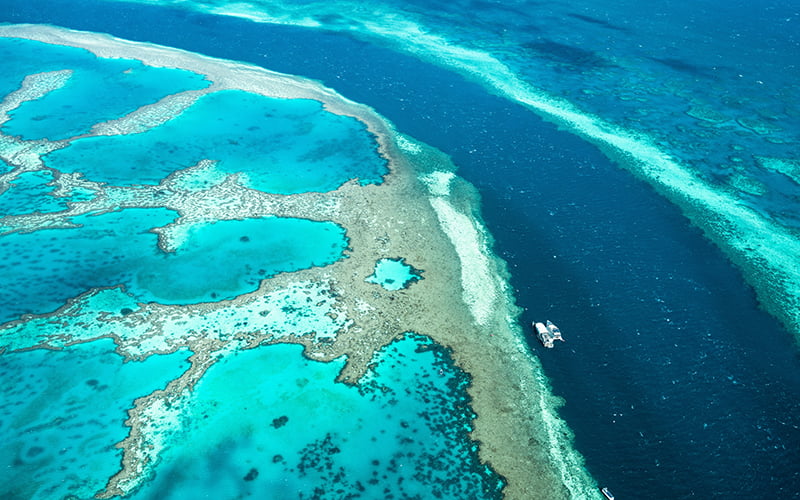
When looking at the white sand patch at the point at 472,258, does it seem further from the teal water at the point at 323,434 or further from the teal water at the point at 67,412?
the teal water at the point at 67,412

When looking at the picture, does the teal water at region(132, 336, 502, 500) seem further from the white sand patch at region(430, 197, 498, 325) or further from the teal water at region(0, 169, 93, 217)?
the teal water at region(0, 169, 93, 217)

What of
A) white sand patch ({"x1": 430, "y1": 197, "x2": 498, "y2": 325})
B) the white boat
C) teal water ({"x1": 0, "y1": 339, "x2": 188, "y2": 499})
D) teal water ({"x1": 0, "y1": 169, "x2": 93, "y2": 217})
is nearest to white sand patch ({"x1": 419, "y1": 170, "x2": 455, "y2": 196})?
white sand patch ({"x1": 430, "y1": 197, "x2": 498, "y2": 325})

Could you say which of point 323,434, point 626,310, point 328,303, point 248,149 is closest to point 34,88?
point 248,149

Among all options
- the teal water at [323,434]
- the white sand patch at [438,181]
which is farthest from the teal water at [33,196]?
the white sand patch at [438,181]

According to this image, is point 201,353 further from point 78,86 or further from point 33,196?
point 78,86

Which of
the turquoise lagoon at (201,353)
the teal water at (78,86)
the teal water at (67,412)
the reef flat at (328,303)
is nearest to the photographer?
the teal water at (67,412)

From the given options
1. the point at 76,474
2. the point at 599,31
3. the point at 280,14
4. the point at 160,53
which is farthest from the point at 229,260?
the point at 599,31
